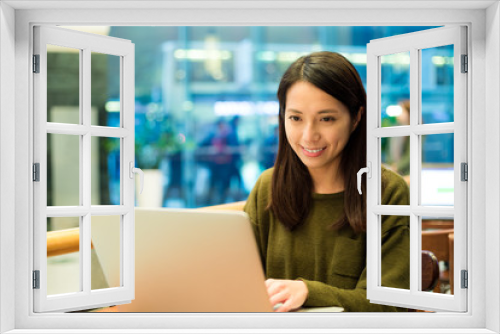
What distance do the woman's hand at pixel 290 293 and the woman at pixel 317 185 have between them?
7.2 inches

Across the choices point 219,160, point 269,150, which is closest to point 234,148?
point 219,160

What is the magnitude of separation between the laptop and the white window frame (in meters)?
0.16

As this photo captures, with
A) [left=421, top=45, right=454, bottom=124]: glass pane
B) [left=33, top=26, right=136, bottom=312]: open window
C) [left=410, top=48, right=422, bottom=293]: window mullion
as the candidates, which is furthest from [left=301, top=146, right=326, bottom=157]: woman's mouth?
[left=421, top=45, right=454, bottom=124]: glass pane

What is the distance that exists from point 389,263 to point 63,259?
3.66m

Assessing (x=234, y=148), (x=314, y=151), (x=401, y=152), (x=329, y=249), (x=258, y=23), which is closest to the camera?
(x=258, y=23)

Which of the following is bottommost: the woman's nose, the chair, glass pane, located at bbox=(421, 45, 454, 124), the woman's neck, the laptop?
the chair

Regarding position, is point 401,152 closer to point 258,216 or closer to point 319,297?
point 258,216

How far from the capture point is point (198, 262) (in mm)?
2121

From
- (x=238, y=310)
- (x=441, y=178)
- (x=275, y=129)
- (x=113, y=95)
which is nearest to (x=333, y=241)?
(x=441, y=178)

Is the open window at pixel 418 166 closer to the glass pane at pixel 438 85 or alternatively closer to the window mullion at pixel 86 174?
the window mullion at pixel 86 174

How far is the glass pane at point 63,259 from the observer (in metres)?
2.59

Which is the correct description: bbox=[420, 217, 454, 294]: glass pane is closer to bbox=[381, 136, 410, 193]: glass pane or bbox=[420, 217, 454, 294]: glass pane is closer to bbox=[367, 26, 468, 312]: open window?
bbox=[367, 26, 468, 312]: open window

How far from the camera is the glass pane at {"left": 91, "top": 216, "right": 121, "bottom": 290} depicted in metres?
2.40

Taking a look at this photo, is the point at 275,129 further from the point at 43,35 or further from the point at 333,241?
the point at 43,35
